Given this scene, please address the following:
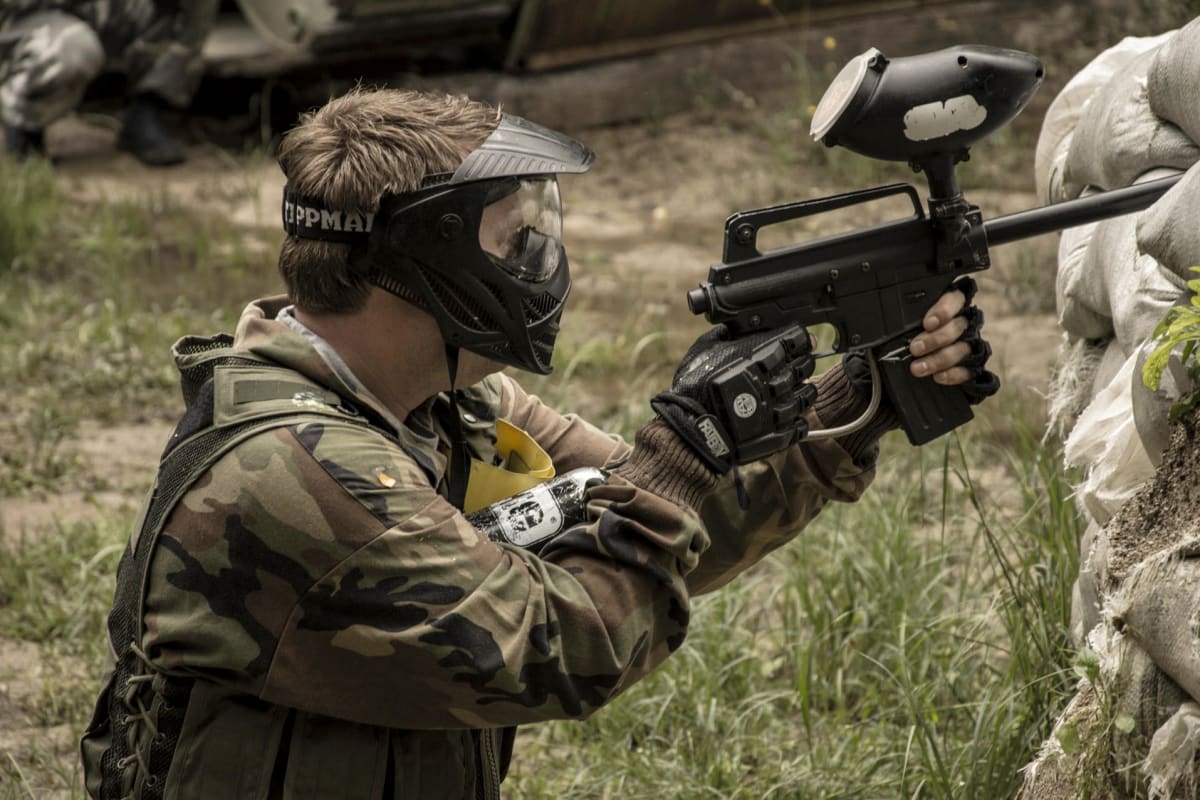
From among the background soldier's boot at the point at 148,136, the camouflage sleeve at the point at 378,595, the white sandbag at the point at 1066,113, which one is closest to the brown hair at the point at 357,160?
the camouflage sleeve at the point at 378,595

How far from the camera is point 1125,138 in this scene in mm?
2576

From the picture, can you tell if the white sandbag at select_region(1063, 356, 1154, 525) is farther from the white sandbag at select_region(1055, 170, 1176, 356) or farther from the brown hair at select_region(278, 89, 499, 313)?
the brown hair at select_region(278, 89, 499, 313)

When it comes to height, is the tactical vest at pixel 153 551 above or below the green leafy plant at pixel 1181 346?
below

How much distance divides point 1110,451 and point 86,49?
650 cm

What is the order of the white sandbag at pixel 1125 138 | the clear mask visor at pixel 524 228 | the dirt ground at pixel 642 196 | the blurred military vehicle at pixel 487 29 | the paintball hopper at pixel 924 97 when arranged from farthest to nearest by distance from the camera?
1. the blurred military vehicle at pixel 487 29
2. the dirt ground at pixel 642 196
3. the white sandbag at pixel 1125 138
4. the clear mask visor at pixel 524 228
5. the paintball hopper at pixel 924 97

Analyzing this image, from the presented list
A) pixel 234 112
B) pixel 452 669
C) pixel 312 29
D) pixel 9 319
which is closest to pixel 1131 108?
pixel 452 669

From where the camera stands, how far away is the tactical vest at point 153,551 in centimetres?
206

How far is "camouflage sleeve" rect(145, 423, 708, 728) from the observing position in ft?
6.46

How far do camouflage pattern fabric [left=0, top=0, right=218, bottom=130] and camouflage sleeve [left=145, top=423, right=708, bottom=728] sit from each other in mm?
Answer: 6154

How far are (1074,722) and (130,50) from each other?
7.09m

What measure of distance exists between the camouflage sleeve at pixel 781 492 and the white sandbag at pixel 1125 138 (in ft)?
2.16

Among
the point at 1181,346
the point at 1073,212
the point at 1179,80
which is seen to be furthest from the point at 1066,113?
the point at 1181,346

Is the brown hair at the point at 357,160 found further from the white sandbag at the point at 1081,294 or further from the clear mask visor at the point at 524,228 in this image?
the white sandbag at the point at 1081,294

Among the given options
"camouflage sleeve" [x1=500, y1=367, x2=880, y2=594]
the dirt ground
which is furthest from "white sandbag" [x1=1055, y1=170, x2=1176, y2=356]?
the dirt ground
